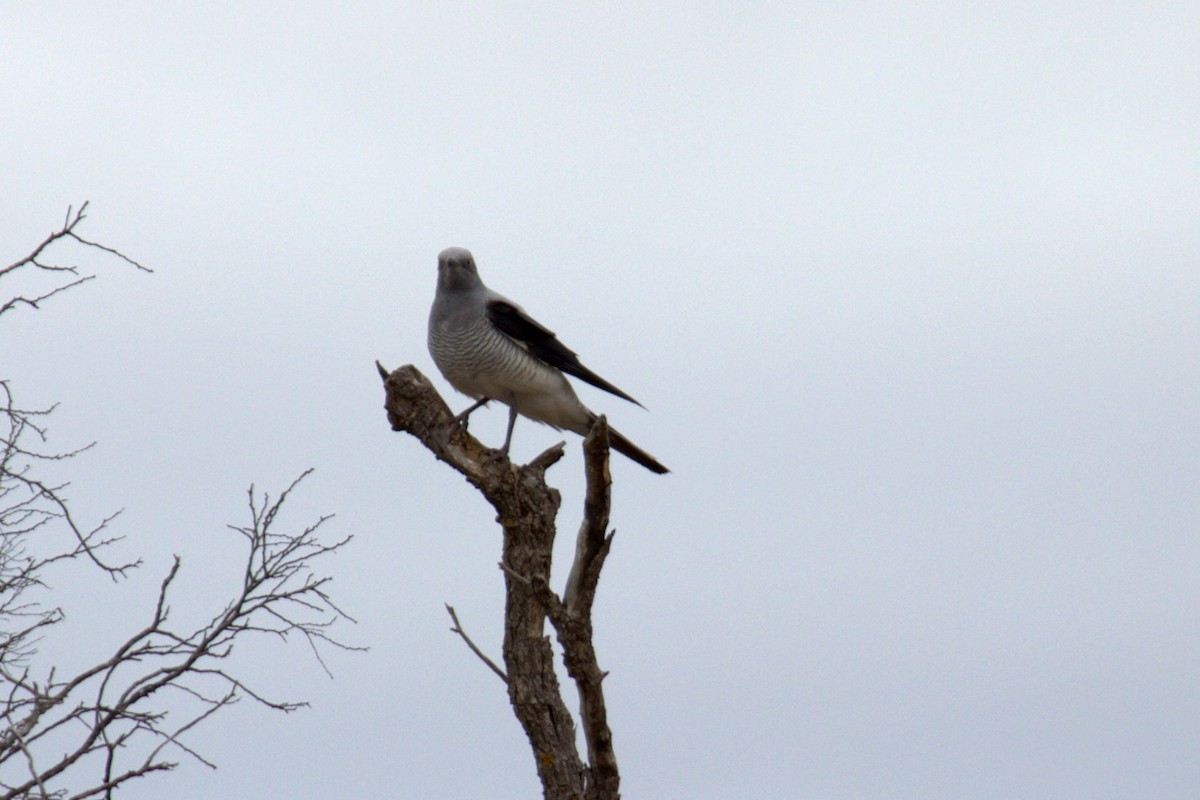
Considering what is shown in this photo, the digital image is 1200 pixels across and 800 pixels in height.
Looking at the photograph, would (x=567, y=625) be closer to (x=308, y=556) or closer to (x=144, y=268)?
(x=308, y=556)

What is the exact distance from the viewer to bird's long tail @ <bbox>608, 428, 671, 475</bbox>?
27.1 ft

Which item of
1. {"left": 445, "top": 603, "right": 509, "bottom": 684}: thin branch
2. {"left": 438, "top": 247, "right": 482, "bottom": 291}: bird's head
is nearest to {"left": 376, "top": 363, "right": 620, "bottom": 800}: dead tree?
{"left": 445, "top": 603, "right": 509, "bottom": 684}: thin branch

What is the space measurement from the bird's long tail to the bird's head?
4.34 ft

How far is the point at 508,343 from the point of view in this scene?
805 cm

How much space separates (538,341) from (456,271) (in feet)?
2.36

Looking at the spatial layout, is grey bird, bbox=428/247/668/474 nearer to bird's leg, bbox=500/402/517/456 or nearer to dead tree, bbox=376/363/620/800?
bird's leg, bbox=500/402/517/456

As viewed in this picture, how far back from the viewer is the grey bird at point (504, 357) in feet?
26.2

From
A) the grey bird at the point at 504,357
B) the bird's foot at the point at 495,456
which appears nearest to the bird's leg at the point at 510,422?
the grey bird at the point at 504,357

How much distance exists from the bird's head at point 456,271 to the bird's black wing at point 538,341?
0.30 m

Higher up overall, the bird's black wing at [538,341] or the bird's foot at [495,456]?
the bird's black wing at [538,341]

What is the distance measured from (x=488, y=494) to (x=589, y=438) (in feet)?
2.48

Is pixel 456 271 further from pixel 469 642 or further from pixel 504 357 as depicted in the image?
pixel 469 642

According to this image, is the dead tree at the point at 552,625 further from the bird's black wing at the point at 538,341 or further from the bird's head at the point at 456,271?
the bird's head at the point at 456,271

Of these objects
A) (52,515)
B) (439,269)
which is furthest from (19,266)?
(439,269)
